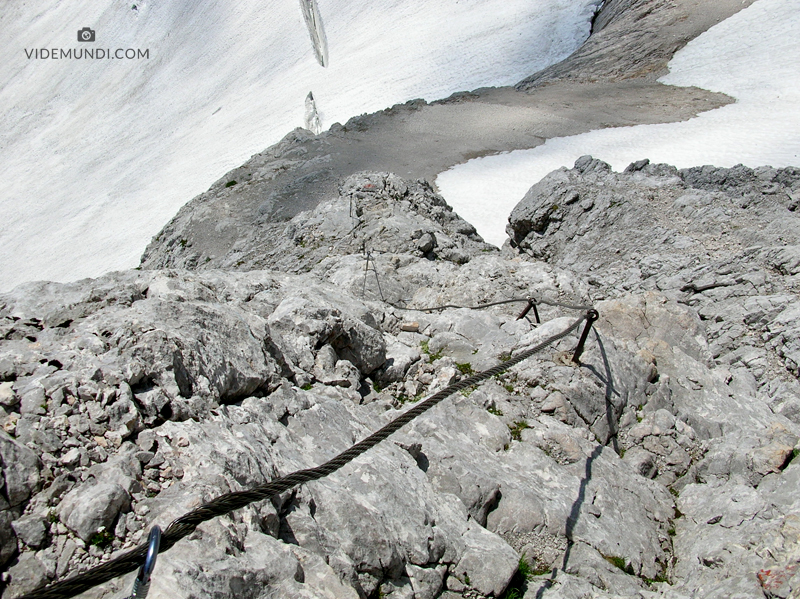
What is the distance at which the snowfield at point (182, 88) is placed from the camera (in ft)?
111

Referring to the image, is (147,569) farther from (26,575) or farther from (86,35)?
(86,35)

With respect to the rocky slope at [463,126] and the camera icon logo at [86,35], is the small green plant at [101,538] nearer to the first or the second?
the rocky slope at [463,126]

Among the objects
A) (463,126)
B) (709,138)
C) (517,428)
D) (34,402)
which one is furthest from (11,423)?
(463,126)

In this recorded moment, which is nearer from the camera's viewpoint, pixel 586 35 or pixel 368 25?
pixel 586 35

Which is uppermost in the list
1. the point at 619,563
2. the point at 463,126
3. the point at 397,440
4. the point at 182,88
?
the point at 182,88

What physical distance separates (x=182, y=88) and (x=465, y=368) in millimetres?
55856

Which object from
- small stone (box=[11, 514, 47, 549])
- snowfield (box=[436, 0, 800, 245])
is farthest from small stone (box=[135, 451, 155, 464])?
snowfield (box=[436, 0, 800, 245])

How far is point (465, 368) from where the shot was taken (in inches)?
295

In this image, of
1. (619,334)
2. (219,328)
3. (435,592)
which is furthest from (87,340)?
(619,334)

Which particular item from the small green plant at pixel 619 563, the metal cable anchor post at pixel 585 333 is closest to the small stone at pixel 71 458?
the small green plant at pixel 619 563

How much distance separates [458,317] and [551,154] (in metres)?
18.1

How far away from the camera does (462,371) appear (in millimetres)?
7395

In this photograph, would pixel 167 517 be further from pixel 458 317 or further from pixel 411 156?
pixel 411 156

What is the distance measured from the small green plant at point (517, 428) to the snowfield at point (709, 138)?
13251 mm
